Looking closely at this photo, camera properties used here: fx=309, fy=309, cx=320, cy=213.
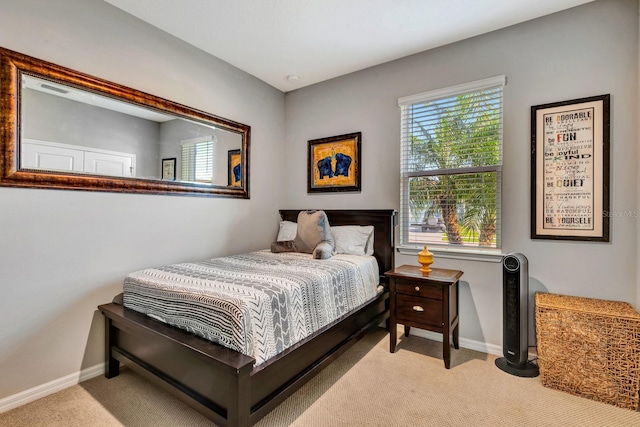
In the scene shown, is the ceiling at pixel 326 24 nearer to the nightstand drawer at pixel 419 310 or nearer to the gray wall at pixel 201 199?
the gray wall at pixel 201 199

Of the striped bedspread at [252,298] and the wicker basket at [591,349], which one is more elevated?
the striped bedspread at [252,298]

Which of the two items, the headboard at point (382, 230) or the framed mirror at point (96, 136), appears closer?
the framed mirror at point (96, 136)

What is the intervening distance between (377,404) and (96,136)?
103 inches

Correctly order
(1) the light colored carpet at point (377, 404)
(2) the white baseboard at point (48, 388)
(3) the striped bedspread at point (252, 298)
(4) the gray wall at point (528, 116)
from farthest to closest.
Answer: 1. (4) the gray wall at point (528, 116)
2. (2) the white baseboard at point (48, 388)
3. (1) the light colored carpet at point (377, 404)
4. (3) the striped bedspread at point (252, 298)

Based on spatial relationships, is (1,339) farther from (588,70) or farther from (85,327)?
(588,70)

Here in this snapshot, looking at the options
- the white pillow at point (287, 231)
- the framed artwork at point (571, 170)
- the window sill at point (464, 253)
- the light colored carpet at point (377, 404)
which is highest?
the framed artwork at point (571, 170)

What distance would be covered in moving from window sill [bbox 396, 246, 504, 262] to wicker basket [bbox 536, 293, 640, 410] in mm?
537

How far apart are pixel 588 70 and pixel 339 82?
2181 millimetres

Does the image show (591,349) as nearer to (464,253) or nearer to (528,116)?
(464,253)

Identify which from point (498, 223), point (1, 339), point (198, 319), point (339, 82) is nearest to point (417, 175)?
point (498, 223)

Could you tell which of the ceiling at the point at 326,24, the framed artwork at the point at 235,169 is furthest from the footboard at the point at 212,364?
the ceiling at the point at 326,24

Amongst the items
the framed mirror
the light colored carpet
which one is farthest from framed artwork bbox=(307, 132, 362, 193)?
the light colored carpet

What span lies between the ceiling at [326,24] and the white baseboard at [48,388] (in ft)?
8.71

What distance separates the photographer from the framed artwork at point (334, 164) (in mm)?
3371
